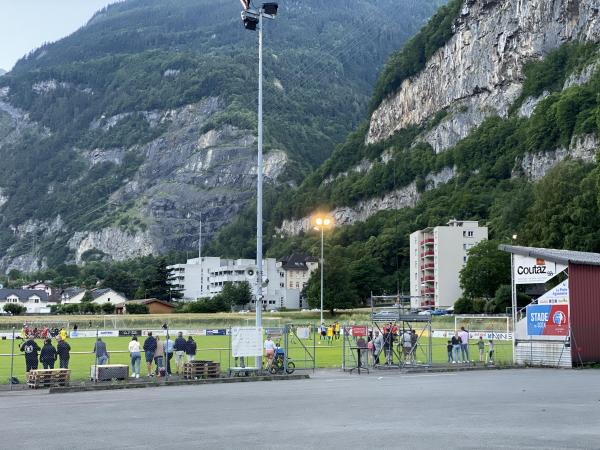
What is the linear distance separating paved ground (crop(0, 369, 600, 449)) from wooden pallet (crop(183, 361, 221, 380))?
2.29 meters

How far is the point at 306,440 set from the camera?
50.5ft

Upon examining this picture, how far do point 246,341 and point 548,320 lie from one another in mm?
15404

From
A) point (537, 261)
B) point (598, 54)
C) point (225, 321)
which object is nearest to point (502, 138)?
point (598, 54)

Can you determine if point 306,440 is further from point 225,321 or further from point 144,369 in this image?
point 225,321

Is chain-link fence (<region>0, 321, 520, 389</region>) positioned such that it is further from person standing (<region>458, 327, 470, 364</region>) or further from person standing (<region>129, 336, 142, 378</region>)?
person standing (<region>458, 327, 470, 364</region>)

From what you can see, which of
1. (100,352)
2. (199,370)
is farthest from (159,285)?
(199,370)

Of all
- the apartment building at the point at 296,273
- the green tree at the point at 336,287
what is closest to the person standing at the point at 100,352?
the green tree at the point at 336,287

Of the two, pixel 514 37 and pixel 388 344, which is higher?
pixel 514 37

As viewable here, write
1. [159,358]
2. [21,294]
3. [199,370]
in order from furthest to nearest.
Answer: [21,294] → [159,358] → [199,370]

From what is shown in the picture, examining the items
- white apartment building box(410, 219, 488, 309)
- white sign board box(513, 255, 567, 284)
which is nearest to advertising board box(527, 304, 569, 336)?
white sign board box(513, 255, 567, 284)

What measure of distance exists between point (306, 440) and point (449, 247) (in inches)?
5015

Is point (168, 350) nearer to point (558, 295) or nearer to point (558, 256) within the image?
point (558, 295)

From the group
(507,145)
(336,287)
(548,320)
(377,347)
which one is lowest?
(377,347)

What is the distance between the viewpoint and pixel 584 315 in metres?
37.2
